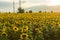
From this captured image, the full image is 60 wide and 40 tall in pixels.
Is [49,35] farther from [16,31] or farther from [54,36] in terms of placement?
[16,31]

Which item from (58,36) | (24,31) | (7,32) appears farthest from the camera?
(58,36)

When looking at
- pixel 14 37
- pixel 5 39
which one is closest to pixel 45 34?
pixel 14 37

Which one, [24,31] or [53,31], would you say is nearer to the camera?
[24,31]

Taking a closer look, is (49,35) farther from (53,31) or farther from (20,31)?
(20,31)

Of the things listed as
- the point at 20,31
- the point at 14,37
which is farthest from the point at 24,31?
the point at 14,37

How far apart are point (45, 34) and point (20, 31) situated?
1813 millimetres

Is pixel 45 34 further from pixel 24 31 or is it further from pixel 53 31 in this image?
pixel 24 31

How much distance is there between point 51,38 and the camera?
1089 cm

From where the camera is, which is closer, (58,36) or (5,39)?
(5,39)

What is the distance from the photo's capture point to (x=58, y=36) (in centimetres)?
1066

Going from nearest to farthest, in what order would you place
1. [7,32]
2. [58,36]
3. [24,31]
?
[24,31] < [7,32] < [58,36]

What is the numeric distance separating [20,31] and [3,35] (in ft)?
2.01

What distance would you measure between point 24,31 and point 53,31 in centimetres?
230

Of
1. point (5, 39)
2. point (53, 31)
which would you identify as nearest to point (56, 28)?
point (53, 31)
